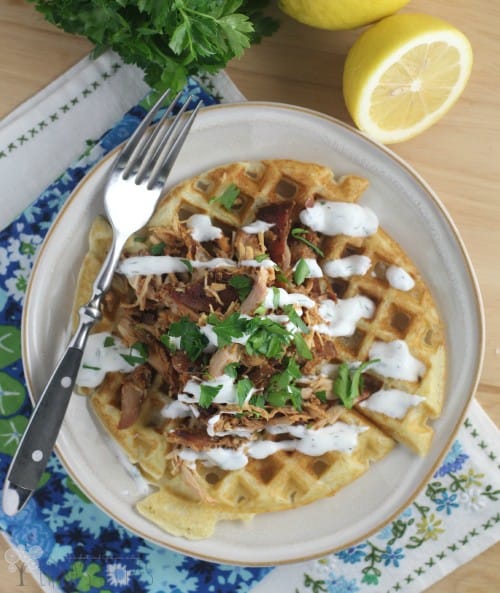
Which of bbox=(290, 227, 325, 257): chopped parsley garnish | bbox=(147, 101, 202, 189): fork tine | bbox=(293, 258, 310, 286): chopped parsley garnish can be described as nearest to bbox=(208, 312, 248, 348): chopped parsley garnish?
bbox=(293, 258, 310, 286): chopped parsley garnish

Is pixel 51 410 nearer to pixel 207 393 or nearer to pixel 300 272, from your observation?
pixel 207 393

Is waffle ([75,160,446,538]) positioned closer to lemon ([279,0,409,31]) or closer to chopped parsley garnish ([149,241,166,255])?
chopped parsley garnish ([149,241,166,255])

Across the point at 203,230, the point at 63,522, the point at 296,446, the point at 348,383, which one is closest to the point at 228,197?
the point at 203,230

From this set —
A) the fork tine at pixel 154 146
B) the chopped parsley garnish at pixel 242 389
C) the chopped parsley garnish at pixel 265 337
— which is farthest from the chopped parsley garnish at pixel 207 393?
the fork tine at pixel 154 146

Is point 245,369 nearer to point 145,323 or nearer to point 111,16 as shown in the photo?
point 145,323

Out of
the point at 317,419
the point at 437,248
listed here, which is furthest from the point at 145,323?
the point at 437,248
